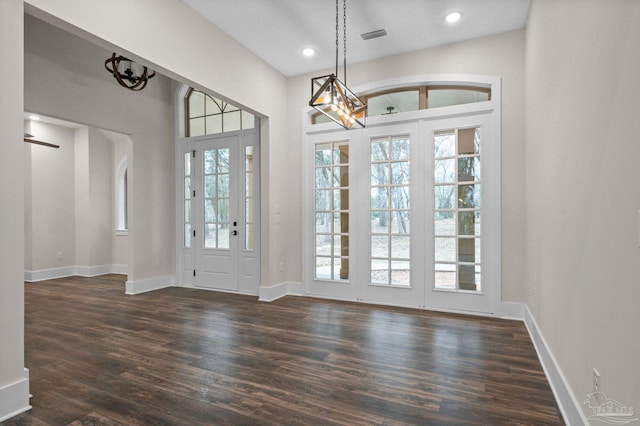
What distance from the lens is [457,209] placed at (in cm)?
425

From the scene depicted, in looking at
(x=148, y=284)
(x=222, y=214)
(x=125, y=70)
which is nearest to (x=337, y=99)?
(x=125, y=70)

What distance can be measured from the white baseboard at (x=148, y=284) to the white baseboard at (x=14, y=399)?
3.39m

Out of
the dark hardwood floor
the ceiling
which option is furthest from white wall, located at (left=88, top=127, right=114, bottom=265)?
the ceiling

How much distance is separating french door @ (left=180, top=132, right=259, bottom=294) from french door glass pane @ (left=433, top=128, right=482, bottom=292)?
254 cm

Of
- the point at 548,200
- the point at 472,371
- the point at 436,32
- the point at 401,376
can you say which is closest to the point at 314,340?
the point at 401,376

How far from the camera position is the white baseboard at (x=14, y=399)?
2.05 m

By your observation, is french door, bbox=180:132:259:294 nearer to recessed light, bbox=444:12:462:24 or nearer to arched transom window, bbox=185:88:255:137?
arched transom window, bbox=185:88:255:137

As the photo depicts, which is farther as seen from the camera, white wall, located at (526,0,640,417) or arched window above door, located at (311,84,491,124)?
arched window above door, located at (311,84,491,124)

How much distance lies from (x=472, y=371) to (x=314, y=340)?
137cm

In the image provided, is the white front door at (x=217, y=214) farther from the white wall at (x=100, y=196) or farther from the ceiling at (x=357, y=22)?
the white wall at (x=100, y=196)

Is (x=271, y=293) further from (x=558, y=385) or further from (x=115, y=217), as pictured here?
(x=115, y=217)

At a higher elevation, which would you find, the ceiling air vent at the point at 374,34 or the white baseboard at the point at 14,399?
the ceiling air vent at the point at 374,34

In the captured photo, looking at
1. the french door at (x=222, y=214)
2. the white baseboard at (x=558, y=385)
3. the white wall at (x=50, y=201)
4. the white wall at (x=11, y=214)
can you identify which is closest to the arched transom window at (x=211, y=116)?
the french door at (x=222, y=214)

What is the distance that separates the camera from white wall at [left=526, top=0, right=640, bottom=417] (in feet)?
4.17
